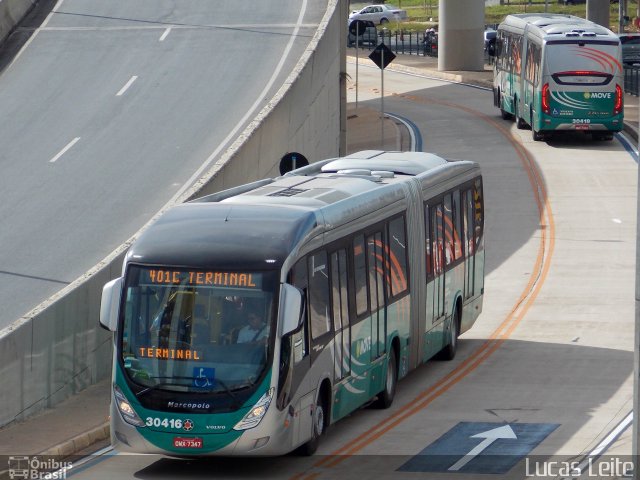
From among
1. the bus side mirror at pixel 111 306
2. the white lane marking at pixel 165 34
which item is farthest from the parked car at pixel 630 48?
the bus side mirror at pixel 111 306

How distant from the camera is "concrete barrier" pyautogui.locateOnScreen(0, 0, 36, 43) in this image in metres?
45.1

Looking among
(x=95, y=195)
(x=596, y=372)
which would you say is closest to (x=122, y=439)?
(x=596, y=372)

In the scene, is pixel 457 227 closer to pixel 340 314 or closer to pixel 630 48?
pixel 340 314

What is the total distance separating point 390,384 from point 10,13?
101 ft

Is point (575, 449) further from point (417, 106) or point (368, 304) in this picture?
point (417, 106)

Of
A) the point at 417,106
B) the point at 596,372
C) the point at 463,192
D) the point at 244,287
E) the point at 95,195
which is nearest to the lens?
the point at 244,287

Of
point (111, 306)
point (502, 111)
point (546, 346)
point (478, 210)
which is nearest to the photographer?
point (111, 306)

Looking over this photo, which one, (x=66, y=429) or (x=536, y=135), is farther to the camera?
(x=536, y=135)

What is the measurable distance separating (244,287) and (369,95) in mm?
46099

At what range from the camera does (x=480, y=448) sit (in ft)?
53.1

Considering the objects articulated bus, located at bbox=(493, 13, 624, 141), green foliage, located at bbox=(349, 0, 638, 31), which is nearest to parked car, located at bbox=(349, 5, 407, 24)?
green foliage, located at bbox=(349, 0, 638, 31)

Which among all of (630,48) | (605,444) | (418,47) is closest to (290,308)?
(605,444)

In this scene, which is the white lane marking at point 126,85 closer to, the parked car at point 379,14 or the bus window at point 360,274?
the bus window at point 360,274

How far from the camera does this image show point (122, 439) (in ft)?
49.1
